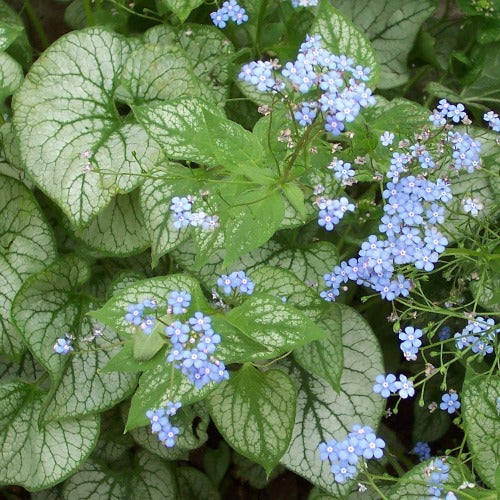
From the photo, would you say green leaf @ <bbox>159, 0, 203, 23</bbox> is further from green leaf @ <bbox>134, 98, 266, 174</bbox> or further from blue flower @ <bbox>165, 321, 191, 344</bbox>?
blue flower @ <bbox>165, 321, 191, 344</bbox>

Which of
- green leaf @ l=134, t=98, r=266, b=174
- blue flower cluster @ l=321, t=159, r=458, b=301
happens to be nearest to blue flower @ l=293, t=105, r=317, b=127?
green leaf @ l=134, t=98, r=266, b=174

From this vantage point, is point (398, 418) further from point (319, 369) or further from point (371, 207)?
point (371, 207)

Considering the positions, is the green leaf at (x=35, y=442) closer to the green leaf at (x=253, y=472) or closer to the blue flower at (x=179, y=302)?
the green leaf at (x=253, y=472)

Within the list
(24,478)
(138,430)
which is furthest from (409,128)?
(24,478)

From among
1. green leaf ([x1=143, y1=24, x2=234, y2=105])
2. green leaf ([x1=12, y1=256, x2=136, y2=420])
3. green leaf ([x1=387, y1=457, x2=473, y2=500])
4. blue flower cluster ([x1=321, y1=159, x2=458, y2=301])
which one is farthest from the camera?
green leaf ([x1=143, y1=24, x2=234, y2=105])

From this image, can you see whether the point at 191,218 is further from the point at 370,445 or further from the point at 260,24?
the point at 260,24

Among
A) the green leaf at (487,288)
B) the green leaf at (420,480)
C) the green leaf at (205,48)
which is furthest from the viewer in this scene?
the green leaf at (205,48)

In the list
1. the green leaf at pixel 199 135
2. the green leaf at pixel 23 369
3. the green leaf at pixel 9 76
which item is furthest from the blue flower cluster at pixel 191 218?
the green leaf at pixel 23 369
